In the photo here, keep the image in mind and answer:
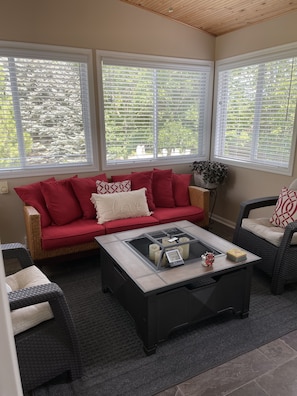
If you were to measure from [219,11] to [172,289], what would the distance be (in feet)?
10.2

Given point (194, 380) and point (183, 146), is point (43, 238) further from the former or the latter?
point (183, 146)

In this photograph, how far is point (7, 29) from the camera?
2.88 metres

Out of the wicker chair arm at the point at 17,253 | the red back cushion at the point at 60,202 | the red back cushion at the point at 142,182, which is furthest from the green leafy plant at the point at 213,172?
the wicker chair arm at the point at 17,253

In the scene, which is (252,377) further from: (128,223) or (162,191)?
(162,191)

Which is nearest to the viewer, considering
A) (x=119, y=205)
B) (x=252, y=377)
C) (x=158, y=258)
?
(x=252, y=377)

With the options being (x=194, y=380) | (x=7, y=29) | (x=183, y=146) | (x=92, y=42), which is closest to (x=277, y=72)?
(x=183, y=146)

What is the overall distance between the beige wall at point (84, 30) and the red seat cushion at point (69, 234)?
710mm

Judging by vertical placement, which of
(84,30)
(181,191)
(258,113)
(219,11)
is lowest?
(181,191)

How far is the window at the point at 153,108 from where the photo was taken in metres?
3.55

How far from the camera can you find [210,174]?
384 cm

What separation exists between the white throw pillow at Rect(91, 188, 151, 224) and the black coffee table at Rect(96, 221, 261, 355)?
30.8 inches

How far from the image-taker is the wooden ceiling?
298 cm

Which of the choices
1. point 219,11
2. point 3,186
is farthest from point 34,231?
point 219,11

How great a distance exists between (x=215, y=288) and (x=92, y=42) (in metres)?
2.92
